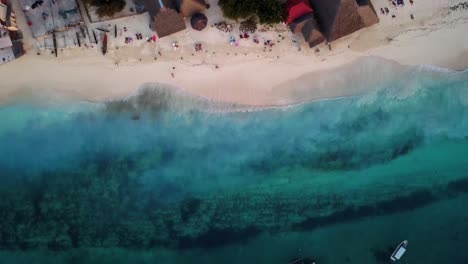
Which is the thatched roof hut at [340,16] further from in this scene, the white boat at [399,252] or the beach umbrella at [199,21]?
the white boat at [399,252]

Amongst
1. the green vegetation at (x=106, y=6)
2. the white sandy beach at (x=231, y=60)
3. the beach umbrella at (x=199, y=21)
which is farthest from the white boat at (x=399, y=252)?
the green vegetation at (x=106, y=6)

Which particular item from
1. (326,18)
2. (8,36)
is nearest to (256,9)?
(326,18)

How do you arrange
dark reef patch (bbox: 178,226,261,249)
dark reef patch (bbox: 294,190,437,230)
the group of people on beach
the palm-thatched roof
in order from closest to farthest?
the palm-thatched roof < the group of people on beach < dark reef patch (bbox: 178,226,261,249) < dark reef patch (bbox: 294,190,437,230)

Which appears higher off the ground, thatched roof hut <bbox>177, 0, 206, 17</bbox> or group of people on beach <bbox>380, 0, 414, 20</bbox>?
thatched roof hut <bbox>177, 0, 206, 17</bbox>

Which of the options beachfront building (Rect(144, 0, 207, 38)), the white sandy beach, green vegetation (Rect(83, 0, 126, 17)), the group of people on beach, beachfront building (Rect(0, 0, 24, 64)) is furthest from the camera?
the group of people on beach

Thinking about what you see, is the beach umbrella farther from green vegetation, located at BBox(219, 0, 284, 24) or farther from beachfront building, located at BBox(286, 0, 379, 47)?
beachfront building, located at BBox(286, 0, 379, 47)

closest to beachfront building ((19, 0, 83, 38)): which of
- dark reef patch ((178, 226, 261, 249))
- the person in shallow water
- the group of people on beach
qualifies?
dark reef patch ((178, 226, 261, 249))

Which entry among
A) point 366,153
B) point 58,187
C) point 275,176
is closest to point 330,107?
point 366,153

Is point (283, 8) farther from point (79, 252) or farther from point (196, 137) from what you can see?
point (79, 252)
